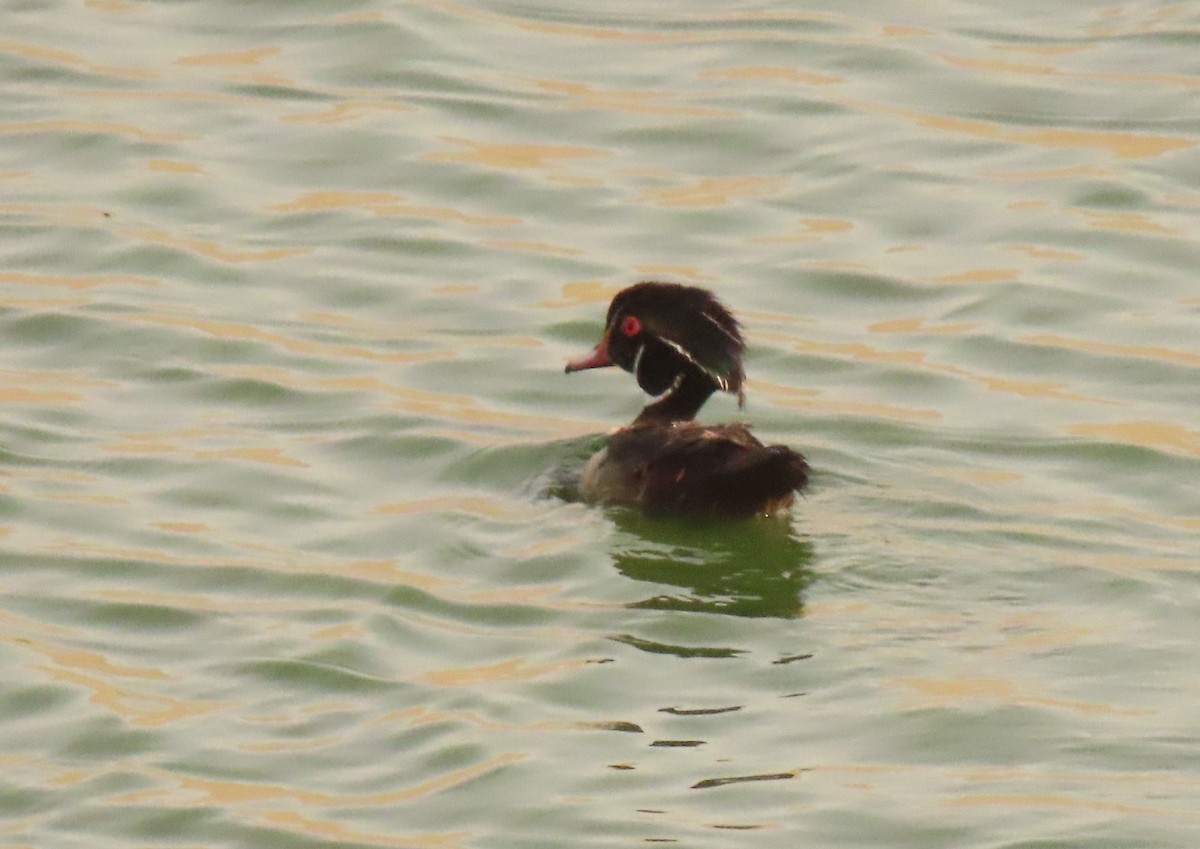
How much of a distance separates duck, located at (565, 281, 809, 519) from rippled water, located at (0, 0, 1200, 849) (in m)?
0.16

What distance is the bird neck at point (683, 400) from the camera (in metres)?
14.2

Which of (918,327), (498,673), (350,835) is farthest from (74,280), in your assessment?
(350,835)

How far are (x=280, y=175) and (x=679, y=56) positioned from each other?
2.91m

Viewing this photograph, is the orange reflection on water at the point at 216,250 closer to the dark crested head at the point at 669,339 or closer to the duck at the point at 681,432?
the duck at the point at 681,432

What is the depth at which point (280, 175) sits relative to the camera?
17.8m

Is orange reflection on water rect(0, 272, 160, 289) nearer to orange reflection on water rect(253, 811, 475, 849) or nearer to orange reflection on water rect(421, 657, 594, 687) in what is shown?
orange reflection on water rect(421, 657, 594, 687)

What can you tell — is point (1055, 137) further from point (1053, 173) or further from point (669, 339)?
point (669, 339)

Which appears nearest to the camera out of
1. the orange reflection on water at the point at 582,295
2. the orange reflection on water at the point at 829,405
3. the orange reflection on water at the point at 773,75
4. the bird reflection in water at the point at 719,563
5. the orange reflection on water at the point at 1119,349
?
the bird reflection in water at the point at 719,563

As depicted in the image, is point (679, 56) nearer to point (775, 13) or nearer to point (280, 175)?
point (775, 13)

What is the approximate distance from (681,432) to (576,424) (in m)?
1.64

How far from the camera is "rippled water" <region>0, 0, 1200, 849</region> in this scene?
1030 centimetres

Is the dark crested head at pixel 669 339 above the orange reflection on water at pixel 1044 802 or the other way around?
above

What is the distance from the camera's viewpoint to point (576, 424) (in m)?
14.7

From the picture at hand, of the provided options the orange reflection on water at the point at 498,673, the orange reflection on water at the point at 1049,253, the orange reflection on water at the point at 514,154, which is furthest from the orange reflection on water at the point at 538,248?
the orange reflection on water at the point at 498,673
